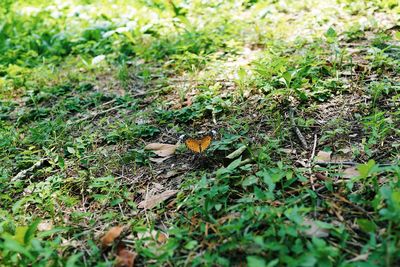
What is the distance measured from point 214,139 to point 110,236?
91 centimetres

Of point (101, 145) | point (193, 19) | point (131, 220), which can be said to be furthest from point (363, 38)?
point (131, 220)

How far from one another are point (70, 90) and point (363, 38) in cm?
248

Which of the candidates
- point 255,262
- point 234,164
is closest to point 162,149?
point 234,164

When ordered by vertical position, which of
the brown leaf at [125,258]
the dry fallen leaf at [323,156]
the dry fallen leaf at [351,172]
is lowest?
the brown leaf at [125,258]

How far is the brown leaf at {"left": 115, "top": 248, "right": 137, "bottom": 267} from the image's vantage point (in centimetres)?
175

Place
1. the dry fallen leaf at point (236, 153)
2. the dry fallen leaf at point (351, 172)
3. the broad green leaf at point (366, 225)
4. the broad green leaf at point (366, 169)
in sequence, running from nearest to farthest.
Result: the broad green leaf at point (366, 225)
the broad green leaf at point (366, 169)
the dry fallen leaf at point (351, 172)
the dry fallen leaf at point (236, 153)

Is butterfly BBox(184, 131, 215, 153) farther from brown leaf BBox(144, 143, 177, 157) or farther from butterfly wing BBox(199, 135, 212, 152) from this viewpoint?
brown leaf BBox(144, 143, 177, 157)

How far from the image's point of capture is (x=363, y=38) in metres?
3.49

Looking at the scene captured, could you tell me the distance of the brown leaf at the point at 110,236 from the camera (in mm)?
1859

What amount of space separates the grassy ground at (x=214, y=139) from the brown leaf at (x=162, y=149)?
3 cm

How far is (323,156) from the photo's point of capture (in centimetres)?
224

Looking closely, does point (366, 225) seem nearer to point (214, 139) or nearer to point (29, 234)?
point (214, 139)

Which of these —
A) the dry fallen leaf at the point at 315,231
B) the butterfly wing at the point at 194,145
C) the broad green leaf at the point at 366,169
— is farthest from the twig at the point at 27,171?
the broad green leaf at the point at 366,169

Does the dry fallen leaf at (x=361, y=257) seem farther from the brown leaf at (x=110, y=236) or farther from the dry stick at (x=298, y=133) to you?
the brown leaf at (x=110, y=236)
